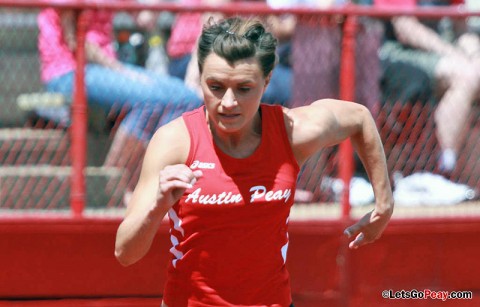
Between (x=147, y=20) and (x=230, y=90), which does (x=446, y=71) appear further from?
(x=230, y=90)

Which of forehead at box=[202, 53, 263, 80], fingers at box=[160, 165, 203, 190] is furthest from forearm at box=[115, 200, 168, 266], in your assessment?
forehead at box=[202, 53, 263, 80]

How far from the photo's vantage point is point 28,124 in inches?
229

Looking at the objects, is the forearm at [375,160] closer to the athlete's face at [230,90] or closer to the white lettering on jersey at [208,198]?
the athlete's face at [230,90]

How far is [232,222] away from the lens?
12.0 ft

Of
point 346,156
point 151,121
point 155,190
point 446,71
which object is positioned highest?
point 155,190

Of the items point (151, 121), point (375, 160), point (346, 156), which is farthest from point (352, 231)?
point (151, 121)

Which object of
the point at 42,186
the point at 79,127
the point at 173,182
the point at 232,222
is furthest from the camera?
the point at 42,186

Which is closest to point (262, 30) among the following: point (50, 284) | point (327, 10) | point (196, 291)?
point (196, 291)

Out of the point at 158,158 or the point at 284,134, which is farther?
the point at 284,134

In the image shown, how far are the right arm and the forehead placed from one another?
26cm

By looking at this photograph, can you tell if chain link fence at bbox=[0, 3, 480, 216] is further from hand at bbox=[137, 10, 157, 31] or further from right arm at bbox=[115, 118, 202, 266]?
right arm at bbox=[115, 118, 202, 266]

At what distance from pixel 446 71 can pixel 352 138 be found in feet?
8.01

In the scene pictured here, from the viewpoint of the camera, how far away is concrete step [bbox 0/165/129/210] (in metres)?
5.80

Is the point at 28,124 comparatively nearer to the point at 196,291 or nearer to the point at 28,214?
the point at 28,214
